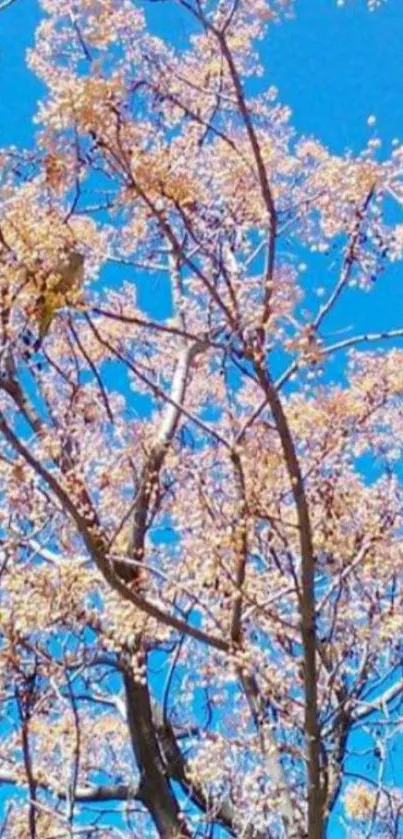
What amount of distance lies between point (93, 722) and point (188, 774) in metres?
1.40

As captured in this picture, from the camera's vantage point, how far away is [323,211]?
405 cm

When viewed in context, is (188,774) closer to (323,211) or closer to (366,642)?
(366,642)

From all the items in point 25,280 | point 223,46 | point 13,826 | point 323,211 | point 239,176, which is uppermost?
point 239,176

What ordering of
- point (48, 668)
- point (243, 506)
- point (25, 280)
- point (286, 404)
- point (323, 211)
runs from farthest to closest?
1. point (286, 404)
2. point (48, 668)
3. point (323, 211)
4. point (243, 506)
5. point (25, 280)

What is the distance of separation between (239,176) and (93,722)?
3.21 meters

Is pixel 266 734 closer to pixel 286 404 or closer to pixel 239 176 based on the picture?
pixel 286 404

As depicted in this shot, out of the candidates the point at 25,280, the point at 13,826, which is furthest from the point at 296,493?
the point at 13,826

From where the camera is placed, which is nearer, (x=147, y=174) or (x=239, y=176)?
(x=147, y=174)

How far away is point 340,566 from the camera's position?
14.4 ft

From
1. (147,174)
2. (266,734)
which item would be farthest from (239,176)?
(266,734)

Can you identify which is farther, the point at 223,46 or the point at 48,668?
the point at 48,668

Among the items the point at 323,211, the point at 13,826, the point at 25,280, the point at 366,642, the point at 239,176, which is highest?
the point at 239,176

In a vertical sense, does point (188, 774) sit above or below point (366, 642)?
below

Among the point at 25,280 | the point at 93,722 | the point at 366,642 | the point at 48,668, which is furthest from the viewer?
the point at 93,722
